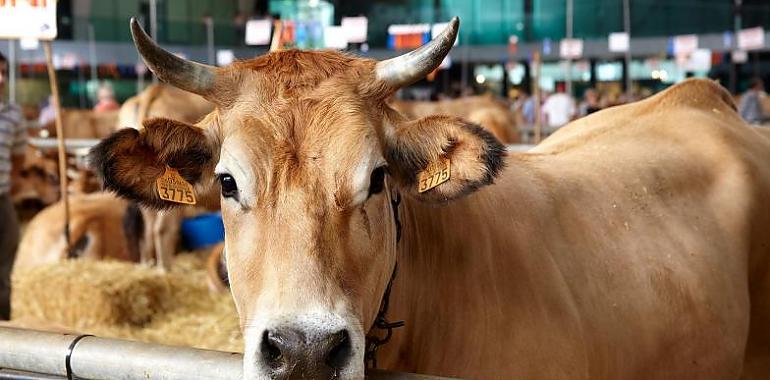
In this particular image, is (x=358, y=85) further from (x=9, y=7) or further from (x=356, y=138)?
(x=9, y=7)

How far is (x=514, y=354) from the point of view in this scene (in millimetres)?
2684

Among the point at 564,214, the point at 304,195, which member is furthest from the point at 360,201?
the point at 564,214

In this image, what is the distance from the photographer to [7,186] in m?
5.56

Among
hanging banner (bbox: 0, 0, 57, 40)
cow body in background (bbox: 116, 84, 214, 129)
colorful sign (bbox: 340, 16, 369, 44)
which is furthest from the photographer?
cow body in background (bbox: 116, 84, 214, 129)

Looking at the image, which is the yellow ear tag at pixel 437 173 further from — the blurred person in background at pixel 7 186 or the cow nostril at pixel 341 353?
the blurred person in background at pixel 7 186

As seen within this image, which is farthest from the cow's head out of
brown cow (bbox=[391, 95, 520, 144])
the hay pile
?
brown cow (bbox=[391, 95, 520, 144])

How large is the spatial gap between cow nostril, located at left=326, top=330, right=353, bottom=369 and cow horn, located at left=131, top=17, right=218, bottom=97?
873 millimetres

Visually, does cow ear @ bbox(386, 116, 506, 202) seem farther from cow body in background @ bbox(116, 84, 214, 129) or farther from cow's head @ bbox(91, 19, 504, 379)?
cow body in background @ bbox(116, 84, 214, 129)

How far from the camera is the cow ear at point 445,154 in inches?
94.0

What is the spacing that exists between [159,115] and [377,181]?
521cm

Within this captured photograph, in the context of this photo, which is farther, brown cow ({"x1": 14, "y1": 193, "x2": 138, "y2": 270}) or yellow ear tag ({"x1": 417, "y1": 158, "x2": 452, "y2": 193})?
brown cow ({"x1": 14, "y1": 193, "x2": 138, "y2": 270})

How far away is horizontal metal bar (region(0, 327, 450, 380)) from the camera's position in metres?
1.80

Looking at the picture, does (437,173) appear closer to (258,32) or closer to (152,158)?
(152,158)

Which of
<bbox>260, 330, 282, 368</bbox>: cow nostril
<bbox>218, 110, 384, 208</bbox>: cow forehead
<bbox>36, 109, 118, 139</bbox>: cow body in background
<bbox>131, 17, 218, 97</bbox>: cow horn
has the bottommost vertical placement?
<bbox>36, 109, 118, 139</bbox>: cow body in background
